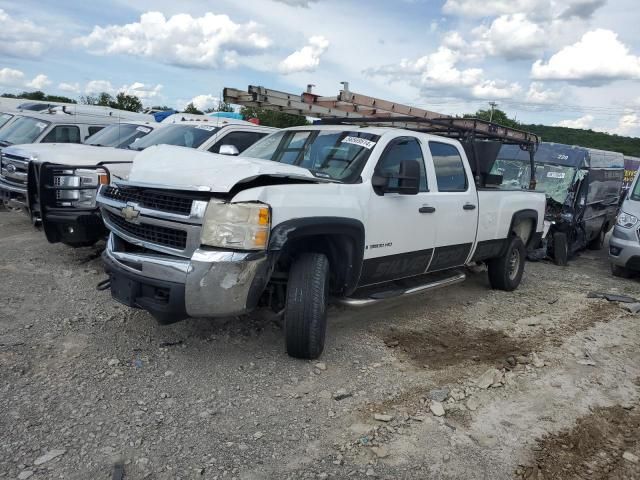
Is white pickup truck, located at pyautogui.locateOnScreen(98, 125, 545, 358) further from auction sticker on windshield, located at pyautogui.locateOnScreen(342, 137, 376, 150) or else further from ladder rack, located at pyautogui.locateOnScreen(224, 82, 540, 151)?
ladder rack, located at pyautogui.locateOnScreen(224, 82, 540, 151)

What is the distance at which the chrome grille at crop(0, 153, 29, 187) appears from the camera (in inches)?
303

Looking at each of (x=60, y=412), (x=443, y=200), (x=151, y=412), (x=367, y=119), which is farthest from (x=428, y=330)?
(x=60, y=412)

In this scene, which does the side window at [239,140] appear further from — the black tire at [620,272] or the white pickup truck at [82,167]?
the black tire at [620,272]

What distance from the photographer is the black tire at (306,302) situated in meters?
4.05

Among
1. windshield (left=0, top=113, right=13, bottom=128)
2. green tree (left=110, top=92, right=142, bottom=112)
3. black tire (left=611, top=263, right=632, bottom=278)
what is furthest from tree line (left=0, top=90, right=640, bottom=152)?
black tire (left=611, top=263, right=632, bottom=278)

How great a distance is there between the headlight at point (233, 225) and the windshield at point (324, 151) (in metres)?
1.11

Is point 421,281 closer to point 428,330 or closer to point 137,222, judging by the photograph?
point 428,330

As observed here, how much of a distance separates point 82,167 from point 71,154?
1100 mm

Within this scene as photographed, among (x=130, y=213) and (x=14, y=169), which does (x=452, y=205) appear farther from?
(x=14, y=169)

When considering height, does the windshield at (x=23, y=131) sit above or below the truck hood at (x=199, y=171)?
below

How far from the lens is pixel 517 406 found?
393 cm

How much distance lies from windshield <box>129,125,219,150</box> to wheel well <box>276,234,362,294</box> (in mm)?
3871

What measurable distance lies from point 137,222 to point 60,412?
1418 millimetres

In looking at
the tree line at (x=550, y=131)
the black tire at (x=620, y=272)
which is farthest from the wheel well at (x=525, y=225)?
the tree line at (x=550, y=131)
